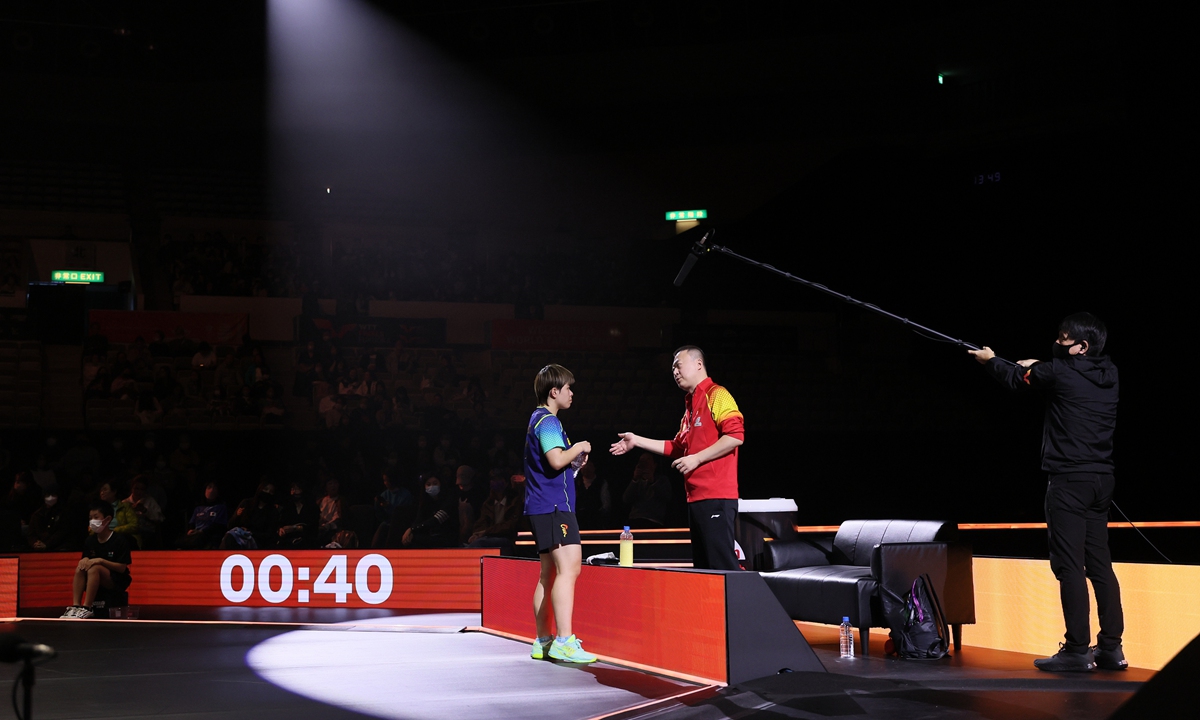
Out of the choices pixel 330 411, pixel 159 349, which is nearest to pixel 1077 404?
pixel 330 411

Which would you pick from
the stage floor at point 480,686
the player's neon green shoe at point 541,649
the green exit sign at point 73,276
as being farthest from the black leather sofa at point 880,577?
the green exit sign at point 73,276

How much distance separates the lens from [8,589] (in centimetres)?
924

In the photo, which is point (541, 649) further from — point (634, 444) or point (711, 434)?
point (711, 434)

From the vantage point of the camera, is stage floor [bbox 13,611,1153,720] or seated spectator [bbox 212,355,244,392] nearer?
stage floor [bbox 13,611,1153,720]

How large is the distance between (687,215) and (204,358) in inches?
370

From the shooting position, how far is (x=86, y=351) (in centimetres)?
1460

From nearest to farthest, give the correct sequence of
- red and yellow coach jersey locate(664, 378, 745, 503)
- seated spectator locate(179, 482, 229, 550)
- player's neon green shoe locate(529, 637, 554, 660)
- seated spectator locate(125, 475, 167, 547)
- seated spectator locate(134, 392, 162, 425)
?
red and yellow coach jersey locate(664, 378, 745, 503), player's neon green shoe locate(529, 637, 554, 660), seated spectator locate(125, 475, 167, 547), seated spectator locate(179, 482, 229, 550), seated spectator locate(134, 392, 162, 425)

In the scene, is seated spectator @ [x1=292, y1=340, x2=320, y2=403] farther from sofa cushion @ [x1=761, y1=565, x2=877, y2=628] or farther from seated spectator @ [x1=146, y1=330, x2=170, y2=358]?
sofa cushion @ [x1=761, y1=565, x2=877, y2=628]

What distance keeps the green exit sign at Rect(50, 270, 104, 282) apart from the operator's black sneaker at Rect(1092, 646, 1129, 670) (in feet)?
54.9

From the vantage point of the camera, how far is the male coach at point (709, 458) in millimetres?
5219

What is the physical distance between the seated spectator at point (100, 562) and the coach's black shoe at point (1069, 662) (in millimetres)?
8141

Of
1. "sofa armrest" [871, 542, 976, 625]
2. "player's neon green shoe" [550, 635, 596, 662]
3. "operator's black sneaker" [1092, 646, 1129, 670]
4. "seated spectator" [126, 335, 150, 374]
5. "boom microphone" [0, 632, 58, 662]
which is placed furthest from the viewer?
"seated spectator" [126, 335, 150, 374]

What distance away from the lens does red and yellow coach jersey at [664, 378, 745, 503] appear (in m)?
5.25

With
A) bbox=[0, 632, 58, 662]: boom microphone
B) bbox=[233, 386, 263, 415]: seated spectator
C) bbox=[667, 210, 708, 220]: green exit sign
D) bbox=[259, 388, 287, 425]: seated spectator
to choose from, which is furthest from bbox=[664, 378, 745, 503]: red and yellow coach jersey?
bbox=[667, 210, 708, 220]: green exit sign
